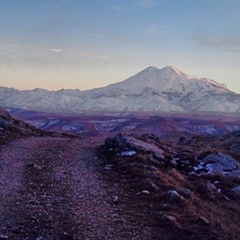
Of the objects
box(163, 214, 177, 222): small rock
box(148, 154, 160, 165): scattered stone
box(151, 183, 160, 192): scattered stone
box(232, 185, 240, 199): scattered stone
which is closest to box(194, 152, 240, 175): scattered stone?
box(232, 185, 240, 199): scattered stone

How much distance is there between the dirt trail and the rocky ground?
3cm

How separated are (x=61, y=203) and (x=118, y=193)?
9.44 ft

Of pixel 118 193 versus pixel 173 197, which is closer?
pixel 173 197

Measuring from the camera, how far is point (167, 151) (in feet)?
78.7

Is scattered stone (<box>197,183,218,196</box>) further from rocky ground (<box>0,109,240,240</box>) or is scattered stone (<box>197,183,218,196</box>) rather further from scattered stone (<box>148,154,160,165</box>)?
scattered stone (<box>148,154,160,165</box>)

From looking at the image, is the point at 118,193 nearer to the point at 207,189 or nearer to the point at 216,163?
the point at 207,189

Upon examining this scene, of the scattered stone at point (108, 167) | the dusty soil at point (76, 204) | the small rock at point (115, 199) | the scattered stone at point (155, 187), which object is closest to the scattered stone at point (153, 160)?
the dusty soil at point (76, 204)

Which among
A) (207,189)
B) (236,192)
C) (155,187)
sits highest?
(155,187)

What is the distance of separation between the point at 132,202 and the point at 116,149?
8594 mm

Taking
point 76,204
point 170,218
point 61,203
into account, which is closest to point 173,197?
point 170,218

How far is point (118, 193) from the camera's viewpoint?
16.3m

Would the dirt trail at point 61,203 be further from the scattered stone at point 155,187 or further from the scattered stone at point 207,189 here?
the scattered stone at point 207,189

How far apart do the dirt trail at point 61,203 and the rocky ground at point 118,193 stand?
1.2 inches

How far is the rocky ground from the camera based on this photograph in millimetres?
12367
